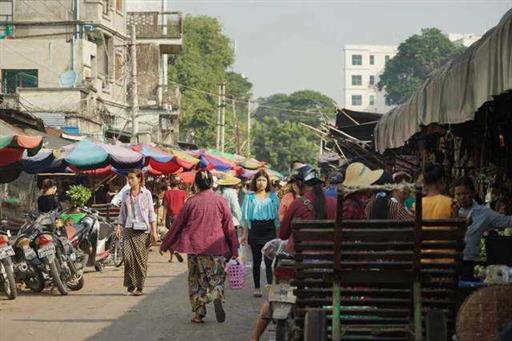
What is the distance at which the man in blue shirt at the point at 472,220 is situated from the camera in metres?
9.45

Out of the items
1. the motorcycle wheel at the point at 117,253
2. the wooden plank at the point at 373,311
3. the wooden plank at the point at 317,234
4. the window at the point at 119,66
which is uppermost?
the window at the point at 119,66

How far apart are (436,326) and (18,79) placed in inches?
1483

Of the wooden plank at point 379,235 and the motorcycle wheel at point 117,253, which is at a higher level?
the wooden plank at point 379,235

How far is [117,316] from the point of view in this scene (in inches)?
515

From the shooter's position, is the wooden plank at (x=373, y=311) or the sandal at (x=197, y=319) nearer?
the wooden plank at (x=373, y=311)

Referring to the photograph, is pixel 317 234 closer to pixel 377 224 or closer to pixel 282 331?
pixel 377 224

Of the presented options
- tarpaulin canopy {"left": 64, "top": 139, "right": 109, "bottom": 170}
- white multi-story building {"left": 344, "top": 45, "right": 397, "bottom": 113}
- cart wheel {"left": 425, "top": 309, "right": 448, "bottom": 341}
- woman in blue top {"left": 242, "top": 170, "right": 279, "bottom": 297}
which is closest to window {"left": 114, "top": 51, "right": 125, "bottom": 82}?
tarpaulin canopy {"left": 64, "top": 139, "right": 109, "bottom": 170}

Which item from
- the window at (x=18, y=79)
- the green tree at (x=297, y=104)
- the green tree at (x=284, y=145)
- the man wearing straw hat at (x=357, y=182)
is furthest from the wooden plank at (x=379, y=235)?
the green tree at (x=297, y=104)

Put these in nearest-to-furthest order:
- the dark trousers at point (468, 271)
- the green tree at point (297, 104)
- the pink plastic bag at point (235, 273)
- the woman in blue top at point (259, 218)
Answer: the dark trousers at point (468, 271), the pink plastic bag at point (235, 273), the woman in blue top at point (259, 218), the green tree at point (297, 104)

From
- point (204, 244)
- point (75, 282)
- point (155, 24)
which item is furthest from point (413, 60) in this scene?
point (204, 244)

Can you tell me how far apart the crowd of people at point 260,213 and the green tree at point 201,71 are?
61.9 metres

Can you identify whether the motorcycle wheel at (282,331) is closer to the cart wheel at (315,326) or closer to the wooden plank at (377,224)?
the cart wheel at (315,326)

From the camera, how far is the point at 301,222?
789 cm

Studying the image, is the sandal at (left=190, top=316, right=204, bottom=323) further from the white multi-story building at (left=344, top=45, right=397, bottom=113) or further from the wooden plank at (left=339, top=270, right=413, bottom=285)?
the white multi-story building at (left=344, top=45, right=397, bottom=113)
